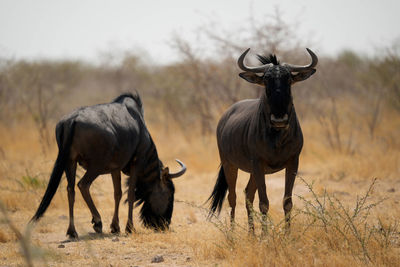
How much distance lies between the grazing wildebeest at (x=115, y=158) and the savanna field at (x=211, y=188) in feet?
Answer: 1.16

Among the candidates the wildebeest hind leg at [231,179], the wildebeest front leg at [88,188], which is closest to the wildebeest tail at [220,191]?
the wildebeest hind leg at [231,179]

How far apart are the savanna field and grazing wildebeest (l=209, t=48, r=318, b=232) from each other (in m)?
0.44

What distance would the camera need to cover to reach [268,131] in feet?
17.6

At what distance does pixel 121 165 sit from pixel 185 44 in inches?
349

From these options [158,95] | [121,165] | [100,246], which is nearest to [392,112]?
[158,95]

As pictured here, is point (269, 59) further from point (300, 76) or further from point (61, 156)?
point (61, 156)

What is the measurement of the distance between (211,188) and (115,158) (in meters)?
3.71

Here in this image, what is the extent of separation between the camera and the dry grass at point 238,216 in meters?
4.47

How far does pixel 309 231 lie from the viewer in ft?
16.6

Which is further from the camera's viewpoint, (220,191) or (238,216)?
(238,216)

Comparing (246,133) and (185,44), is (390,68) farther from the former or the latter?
(246,133)

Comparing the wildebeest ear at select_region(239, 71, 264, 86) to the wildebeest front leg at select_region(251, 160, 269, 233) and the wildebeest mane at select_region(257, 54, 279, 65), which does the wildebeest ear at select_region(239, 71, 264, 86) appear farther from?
the wildebeest front leg at select_region(251, 160, 269, 233)

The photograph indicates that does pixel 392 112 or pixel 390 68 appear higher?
pixel 390 68

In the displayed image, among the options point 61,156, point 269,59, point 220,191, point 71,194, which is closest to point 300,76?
point 269,59
